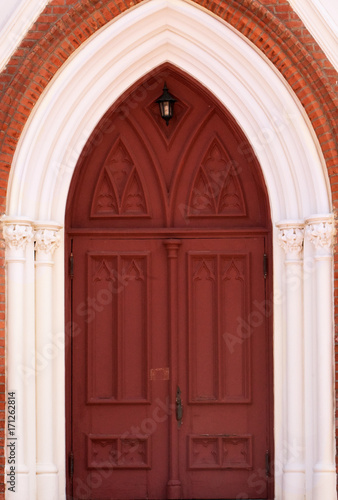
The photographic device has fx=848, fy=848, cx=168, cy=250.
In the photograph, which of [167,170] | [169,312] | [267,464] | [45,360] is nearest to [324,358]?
[267,464]

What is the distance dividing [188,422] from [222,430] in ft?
1.08

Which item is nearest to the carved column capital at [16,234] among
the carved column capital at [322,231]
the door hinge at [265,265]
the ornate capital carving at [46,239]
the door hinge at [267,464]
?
the ornate capital carving at [46,239]

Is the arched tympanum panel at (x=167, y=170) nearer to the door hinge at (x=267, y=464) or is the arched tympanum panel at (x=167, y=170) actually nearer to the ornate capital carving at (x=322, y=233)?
the ornate capital carving at (x=322, y=233)

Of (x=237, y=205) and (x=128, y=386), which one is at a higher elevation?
(x=237, y=205)

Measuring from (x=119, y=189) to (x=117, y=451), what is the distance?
249 cm

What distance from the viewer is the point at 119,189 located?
26.8 ft

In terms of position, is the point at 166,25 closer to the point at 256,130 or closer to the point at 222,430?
the point at 256,130

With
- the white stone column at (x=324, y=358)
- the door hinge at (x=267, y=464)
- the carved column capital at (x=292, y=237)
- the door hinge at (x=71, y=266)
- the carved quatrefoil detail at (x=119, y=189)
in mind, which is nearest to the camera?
the white stone column at (x=324, y=358)

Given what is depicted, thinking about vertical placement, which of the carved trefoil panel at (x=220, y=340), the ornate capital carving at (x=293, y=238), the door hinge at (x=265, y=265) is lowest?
the carved trefoil panel at (x=220, y=340)

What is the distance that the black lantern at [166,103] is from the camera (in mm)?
8008

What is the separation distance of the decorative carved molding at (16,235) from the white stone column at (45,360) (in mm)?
134

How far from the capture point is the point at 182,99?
8.14m

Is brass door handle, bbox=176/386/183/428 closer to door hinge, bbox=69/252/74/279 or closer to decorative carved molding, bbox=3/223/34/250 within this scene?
door hinge, bbox=69/252/74/279

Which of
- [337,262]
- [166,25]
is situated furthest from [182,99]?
[337,262]
